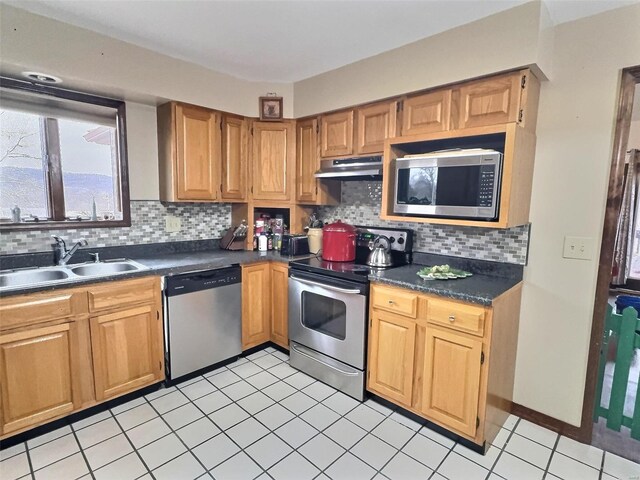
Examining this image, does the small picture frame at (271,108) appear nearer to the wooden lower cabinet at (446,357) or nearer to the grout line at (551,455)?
the wooden lower cabinet at (446,357)

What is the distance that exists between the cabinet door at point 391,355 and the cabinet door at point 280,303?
85 cm

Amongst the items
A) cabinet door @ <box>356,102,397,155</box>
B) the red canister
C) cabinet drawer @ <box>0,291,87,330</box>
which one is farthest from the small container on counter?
cabinet drawer @ <box>0,291,87,330</box>

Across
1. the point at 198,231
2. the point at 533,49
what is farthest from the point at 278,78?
the point at 533,49

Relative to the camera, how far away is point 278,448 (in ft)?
5.87

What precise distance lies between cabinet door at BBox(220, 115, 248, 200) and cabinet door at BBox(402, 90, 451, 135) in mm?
1420

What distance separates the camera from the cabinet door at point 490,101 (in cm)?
181

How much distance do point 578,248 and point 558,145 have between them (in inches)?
23.3

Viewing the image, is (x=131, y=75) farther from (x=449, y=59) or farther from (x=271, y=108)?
(x=449, y=59)

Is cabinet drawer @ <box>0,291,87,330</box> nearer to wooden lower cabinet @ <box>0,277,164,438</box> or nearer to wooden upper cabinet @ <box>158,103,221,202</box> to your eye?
wooden lower cabinet @ <box>0,277,164,438</box>

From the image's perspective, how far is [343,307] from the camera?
228cm

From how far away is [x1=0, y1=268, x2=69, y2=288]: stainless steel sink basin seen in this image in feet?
6.51

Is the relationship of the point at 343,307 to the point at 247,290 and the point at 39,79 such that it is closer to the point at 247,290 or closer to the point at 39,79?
the point at 247,290

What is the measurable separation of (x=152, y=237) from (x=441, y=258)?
227cm

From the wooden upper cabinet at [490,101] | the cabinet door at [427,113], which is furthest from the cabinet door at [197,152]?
the wooden upper cabinet at [490,101]
